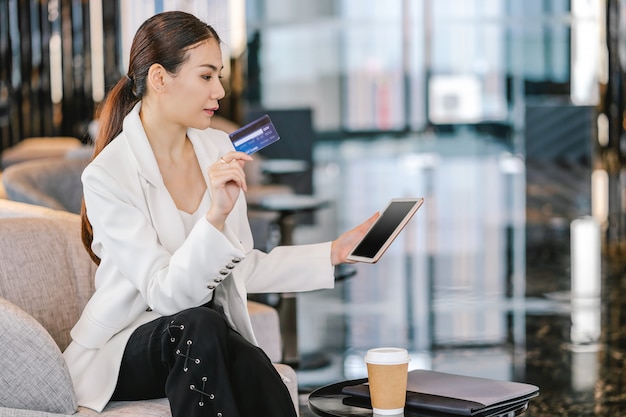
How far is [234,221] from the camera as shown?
8.05 feet

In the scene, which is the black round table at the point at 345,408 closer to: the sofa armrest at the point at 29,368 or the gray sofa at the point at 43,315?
the gray sofa at the point at 43,315

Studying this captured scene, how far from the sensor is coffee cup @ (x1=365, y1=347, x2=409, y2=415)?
2002 millimetres

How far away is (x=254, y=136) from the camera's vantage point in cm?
215

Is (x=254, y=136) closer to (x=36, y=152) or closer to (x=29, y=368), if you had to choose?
Result: (x=29, y=368)

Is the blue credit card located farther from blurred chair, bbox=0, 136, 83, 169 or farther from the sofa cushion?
blurred chair, bbox=0, 136, 83, 169

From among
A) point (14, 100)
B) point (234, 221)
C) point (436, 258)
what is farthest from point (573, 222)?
point (234, 221)

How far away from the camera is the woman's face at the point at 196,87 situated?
238cm

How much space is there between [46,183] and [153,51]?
2.28 m

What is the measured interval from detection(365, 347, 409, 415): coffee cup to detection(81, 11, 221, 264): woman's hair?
0.80 m

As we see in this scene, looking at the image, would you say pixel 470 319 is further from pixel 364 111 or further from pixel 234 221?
pixel 364 111

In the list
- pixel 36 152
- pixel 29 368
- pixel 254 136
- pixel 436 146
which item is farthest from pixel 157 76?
pixel 436 146

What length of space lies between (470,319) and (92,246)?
3.02 metres

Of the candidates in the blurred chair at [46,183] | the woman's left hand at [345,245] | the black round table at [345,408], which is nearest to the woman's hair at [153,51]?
the woman's left hand at [345,245]

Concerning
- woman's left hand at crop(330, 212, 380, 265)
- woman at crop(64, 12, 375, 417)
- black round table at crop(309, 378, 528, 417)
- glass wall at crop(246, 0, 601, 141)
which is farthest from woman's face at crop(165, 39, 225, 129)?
glass wall at crop(246, 0, 601, 141)
